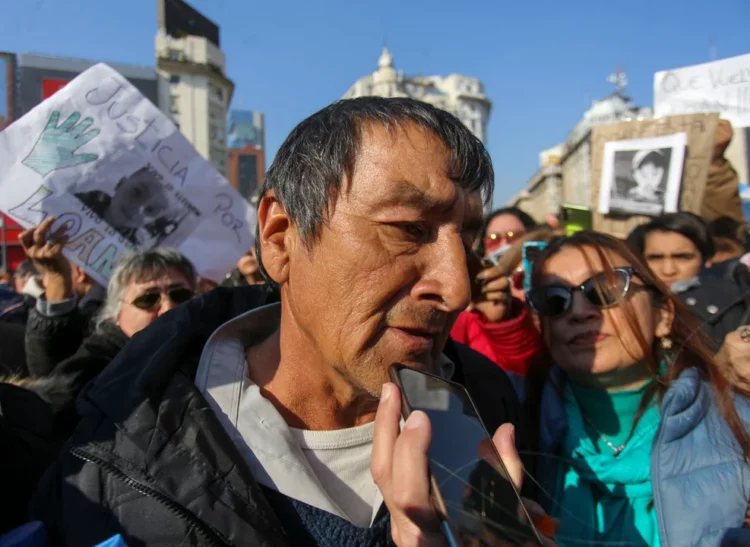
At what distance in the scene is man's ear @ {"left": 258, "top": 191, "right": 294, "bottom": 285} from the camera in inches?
57.7

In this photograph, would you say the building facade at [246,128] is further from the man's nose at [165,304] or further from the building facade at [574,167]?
the man's nose at [165,304]

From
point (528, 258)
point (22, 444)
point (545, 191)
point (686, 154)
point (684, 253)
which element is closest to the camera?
point (22, 444)

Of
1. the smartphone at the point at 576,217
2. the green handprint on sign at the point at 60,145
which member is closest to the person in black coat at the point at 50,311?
the green handprint on sign at the point at 60,145

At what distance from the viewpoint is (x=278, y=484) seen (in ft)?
4.42

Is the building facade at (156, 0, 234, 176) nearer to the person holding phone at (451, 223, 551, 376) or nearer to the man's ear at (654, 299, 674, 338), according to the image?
the person holding phone at (451, 223, 551, 376)

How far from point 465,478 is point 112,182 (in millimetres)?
2655

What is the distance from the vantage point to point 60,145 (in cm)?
276

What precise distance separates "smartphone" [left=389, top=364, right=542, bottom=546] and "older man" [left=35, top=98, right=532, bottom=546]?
156 mm

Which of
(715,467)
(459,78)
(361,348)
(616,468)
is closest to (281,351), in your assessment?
(361,348)

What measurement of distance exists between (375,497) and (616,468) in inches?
32.2

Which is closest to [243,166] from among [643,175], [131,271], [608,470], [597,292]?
[643,175]

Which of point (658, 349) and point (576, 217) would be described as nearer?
point (658, 349)

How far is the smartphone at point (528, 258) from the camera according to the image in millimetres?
2367

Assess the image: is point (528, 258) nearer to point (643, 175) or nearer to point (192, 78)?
point (643, 175)
